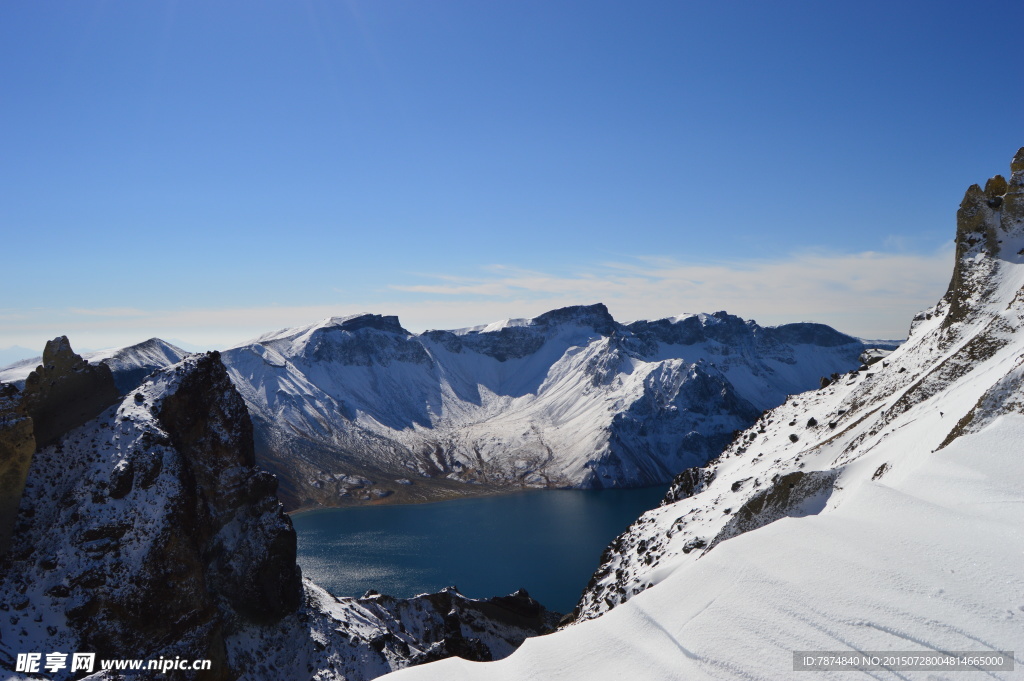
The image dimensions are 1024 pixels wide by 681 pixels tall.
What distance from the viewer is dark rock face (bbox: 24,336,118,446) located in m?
41.0

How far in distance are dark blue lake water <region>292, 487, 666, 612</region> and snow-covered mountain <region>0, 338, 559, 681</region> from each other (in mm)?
38966

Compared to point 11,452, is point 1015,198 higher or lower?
higher

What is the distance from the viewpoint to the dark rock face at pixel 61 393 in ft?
134

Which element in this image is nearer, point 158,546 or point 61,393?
point 158,546

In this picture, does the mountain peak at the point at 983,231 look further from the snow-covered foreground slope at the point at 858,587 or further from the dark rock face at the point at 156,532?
the dark rock face at the point at 156,532

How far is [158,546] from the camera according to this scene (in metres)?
38.4

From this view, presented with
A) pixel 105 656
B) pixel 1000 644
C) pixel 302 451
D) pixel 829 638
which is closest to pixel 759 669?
pixel 829 638

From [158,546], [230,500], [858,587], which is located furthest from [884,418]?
[230,500]

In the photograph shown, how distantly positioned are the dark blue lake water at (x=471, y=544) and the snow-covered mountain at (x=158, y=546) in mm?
38966

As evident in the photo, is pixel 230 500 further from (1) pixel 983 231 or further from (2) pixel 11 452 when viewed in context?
(1) pixel 983 231

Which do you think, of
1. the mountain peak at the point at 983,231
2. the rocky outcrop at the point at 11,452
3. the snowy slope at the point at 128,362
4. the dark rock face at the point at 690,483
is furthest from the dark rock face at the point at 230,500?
the snowy slope at the point at 128,362

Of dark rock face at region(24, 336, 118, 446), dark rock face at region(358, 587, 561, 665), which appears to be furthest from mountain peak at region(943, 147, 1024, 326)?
dark rock face at region(24, 336, 118, 446)

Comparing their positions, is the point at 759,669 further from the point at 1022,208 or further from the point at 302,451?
the point at 302,451

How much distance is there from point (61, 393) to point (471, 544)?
294 ft
